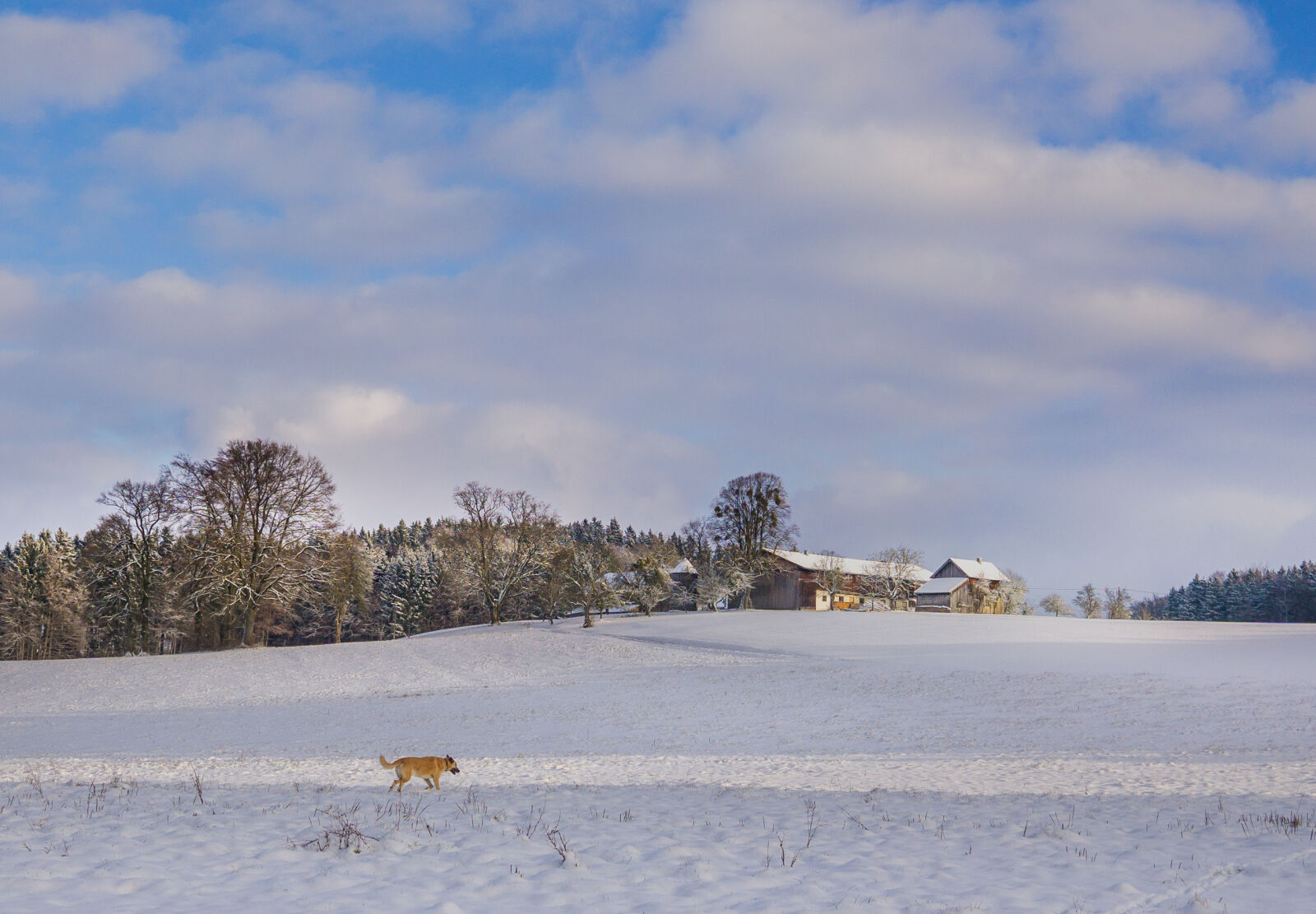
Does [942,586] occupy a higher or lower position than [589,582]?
lower

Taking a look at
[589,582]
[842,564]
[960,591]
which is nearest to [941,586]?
[960,591]

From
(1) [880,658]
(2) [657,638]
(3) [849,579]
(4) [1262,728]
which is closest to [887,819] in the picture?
(4) [1262,728]

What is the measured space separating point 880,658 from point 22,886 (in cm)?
3732

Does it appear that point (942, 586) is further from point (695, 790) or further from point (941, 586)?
point (695, 790)

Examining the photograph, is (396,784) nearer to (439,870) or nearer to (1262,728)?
(439,870)

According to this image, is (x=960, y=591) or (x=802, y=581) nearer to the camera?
(x=802, y=581)

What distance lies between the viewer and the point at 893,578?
261ft

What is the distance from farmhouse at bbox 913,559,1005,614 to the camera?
85.4 meters

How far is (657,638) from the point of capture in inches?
2094

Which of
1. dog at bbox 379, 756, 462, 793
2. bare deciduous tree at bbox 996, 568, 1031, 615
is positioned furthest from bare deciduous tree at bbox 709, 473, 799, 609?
dog at bbox 379, 756, 462, 793

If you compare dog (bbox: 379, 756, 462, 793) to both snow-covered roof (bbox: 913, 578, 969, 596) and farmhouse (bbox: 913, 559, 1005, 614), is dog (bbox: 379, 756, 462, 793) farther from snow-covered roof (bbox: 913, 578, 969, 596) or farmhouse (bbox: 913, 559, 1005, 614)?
snow-covered roof (bbox: 913, 578, 969, 596)

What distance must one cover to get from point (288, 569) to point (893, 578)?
172ft

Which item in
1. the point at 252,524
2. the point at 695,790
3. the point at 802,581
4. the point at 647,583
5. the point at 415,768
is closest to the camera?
the point at 415,768

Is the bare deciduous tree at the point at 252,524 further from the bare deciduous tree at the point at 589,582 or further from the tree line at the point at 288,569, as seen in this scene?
the bare deciduous tree at the point at 589,582
